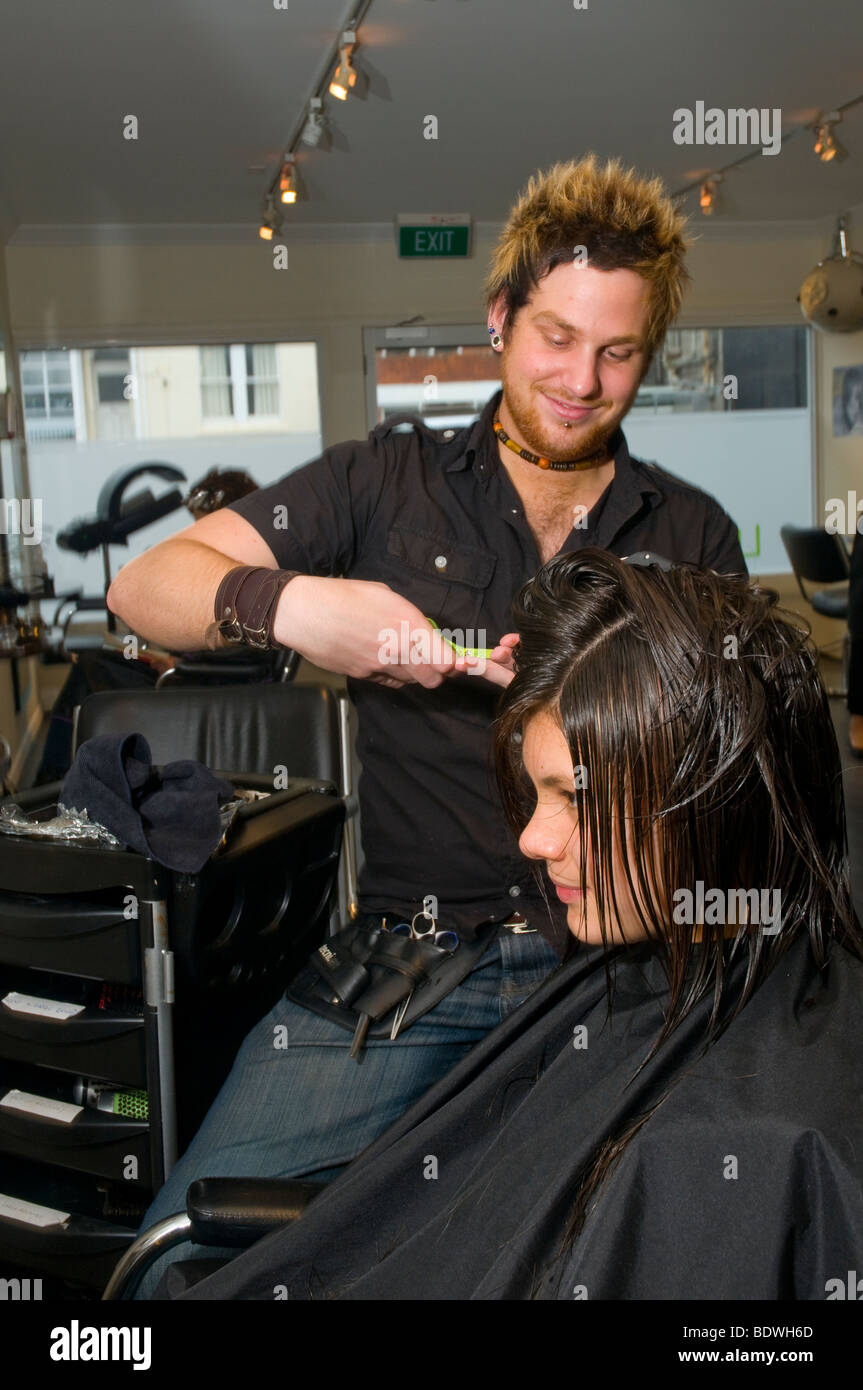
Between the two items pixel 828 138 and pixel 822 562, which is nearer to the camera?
pixel 828 138

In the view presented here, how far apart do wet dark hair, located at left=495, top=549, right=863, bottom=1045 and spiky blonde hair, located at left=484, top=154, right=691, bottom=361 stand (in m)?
0.61

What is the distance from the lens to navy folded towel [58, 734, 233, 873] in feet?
4.53

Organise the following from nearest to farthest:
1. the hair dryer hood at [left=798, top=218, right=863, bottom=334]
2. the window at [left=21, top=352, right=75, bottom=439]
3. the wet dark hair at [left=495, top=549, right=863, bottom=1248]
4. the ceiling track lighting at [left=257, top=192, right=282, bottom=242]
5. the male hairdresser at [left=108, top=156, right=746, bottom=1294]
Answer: the wet dark hair at [left=495, top=549, right=863, bottom=1248]
the male hairdresser at [left=108, top=156, right=746, bottom=1294]
the ceiling track lighting at [left=257, top=192, right=282, bottom=242]
the hair dryer hood at [left=798, top=218, right=863, bottom=334]
the window at [left=21, top=352, right=75, bottom=439]

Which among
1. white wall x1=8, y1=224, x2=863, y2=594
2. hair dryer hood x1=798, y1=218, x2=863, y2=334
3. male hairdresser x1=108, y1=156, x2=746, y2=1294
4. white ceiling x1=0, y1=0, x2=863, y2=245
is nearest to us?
male hairdresser x1=108, y1=156, x2=746, y2=1294

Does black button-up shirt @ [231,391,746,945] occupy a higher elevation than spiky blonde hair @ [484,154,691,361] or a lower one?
lower

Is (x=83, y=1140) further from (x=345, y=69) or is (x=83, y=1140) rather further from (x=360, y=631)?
(x=345, y=69)

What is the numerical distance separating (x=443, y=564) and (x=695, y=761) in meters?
0.69

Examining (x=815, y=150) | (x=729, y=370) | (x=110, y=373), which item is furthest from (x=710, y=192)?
(x=110, y=373)

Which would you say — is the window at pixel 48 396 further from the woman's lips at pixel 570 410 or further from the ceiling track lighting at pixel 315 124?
the woman's lips at pixel 570 410

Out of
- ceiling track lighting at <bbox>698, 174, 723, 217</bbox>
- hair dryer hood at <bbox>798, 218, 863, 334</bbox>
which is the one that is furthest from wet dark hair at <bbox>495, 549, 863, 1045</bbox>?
hair dryer hood at <bbox>798, 218, 863, 334</bbox>

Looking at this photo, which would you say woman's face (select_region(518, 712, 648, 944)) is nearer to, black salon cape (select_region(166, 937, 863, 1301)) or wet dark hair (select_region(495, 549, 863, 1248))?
wet dark hair (select_region(495, 549, 863, 1248))

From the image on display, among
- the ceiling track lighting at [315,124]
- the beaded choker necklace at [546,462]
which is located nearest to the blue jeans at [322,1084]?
the beaded choker necklace at [546,462]

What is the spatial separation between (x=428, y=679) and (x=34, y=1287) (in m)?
1.06

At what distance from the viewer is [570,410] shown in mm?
1550
